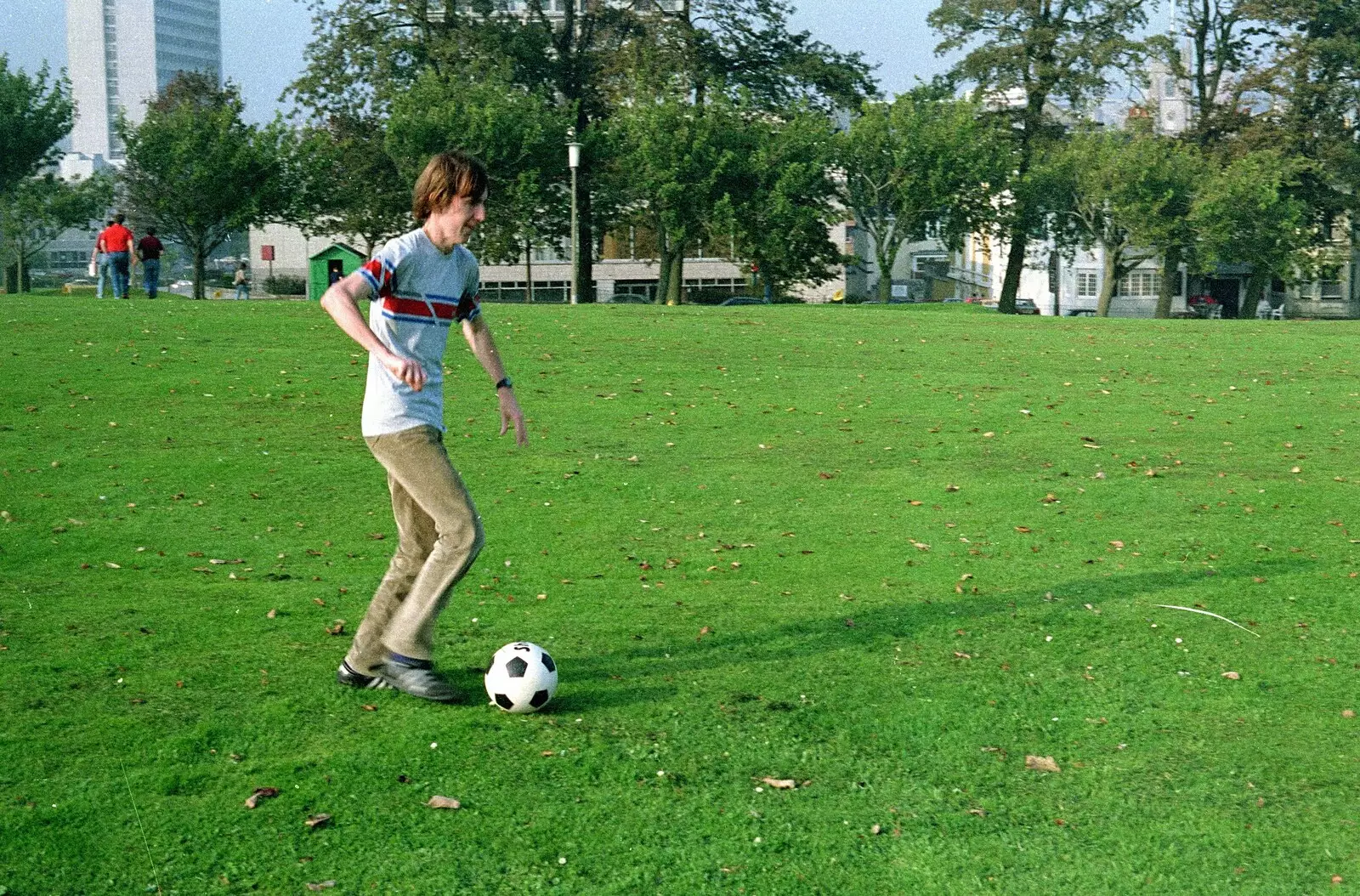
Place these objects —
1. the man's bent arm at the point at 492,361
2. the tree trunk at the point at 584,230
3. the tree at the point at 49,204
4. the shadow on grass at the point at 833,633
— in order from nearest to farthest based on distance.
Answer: the man's bent arm at the point at 492,361, the shadow on grass at the point at 833,633, the tree trunk at the point at 584,230, the tree at the point at 49,204

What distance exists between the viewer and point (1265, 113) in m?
60.5

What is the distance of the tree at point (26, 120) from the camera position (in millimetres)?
56438

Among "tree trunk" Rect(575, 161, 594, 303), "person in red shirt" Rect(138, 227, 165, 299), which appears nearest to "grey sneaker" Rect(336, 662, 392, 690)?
"person in red shirt" Rect(138, 227, 165, 299)

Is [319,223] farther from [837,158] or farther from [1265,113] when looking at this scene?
[1265,113]

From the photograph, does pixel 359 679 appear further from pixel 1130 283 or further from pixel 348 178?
pixel 1130 283

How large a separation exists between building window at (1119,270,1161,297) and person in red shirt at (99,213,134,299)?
75026mm

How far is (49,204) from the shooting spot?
62.3 m

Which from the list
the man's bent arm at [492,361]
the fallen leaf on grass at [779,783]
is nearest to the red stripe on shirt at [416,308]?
the man's bent arm at [492,361]

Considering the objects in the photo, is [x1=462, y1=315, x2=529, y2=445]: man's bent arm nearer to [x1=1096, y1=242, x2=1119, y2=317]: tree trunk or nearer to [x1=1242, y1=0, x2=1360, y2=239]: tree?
[x1=1096, y1=242, x2=1119, y2=317]: tree trunk

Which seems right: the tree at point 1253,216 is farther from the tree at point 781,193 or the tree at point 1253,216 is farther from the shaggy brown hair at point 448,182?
the shaggy brown hair at point 448,182

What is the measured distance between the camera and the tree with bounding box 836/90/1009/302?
50562 mm

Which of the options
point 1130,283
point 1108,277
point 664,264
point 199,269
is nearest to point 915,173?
point 664,264

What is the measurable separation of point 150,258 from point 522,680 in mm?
32637

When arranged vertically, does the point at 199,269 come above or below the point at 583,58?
below
